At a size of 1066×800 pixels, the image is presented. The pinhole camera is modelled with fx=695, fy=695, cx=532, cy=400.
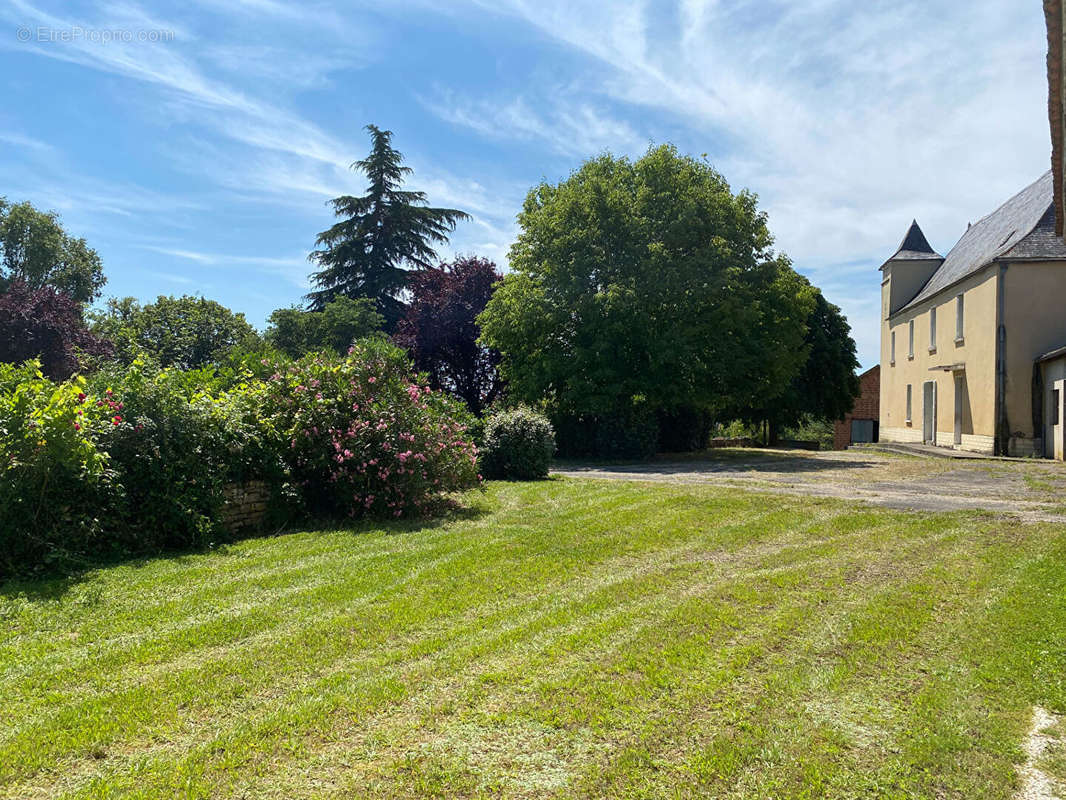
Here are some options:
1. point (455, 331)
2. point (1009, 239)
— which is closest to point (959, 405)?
point (1009, 239)

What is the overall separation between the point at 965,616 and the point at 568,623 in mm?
2696

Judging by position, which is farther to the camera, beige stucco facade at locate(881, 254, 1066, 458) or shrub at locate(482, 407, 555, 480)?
beige stucco facade at locate(881, 254, 1066, 458)

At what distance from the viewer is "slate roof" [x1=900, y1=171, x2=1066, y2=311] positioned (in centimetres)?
1988

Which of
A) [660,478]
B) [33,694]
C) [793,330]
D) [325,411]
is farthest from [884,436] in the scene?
[33,694]

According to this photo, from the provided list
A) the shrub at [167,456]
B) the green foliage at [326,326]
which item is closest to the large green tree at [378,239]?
the green foliage at [326,326]

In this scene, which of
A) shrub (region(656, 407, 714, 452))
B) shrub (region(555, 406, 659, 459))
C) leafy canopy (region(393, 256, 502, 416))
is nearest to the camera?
shrub (region(555, 406, 659, 459))

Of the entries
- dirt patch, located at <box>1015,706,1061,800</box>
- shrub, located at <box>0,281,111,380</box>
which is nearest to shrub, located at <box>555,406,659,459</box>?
dirt patch, located at <box>1015,706,1061,800</box>

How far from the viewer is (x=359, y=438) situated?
27.9 feet

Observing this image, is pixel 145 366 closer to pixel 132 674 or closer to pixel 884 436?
pixel 132 674

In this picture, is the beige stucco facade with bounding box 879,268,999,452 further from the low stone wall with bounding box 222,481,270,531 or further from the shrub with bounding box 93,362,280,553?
the shrub with bounding box 93,362,280,553

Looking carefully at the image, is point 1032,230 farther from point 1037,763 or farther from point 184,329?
point 184,329

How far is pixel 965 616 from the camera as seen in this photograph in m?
4.70

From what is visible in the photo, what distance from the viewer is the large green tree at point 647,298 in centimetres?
2038

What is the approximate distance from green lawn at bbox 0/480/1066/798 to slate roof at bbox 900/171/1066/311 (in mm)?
17165
